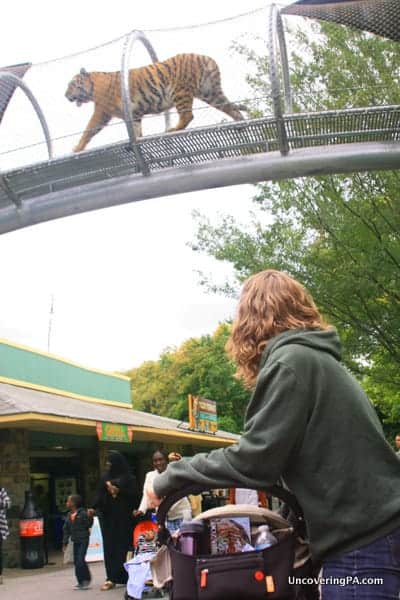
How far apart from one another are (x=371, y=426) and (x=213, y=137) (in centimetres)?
479

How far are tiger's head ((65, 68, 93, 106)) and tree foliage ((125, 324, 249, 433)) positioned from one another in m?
34.2

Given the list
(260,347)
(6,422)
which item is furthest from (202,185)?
(6,422)

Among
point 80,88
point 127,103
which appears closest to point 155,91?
point 127,103

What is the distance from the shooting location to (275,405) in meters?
2.34

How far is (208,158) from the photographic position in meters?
6.95

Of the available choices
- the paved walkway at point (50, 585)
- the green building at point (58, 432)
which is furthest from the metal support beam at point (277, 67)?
the green building at point (58, 432)

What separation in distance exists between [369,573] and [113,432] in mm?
15560

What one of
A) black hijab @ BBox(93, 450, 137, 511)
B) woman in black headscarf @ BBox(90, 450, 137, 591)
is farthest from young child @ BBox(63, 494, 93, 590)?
black hijab @ BBox(93, 450, 137, 511)

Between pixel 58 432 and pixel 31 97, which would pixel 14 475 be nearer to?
pixel 58 432

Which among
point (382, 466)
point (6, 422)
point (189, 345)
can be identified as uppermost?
point (189, 345)

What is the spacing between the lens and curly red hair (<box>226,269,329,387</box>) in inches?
103

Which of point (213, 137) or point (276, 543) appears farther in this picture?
point (213, 137)

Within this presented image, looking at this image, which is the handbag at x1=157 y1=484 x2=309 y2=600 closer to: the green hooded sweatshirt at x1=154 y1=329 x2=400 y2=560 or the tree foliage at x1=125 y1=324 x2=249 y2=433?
the green hooded sweatshirt at x1=154 y1=329 x2=400 y2=560

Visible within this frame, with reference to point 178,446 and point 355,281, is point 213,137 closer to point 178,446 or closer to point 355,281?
point 355,281
